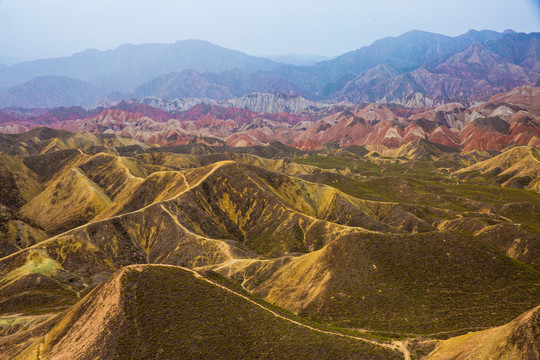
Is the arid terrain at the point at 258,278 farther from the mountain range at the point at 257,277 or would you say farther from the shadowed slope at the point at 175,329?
the mountain range at the point at 257,277

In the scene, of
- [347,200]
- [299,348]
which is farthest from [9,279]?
[347,200]

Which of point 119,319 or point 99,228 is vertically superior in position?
point 119,319

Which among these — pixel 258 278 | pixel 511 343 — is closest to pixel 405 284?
pixel 511 343

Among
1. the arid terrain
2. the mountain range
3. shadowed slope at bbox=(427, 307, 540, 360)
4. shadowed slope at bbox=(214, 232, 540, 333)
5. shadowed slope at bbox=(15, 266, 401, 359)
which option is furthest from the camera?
shadowed slope at bbox=(214, 232, 540, 333)

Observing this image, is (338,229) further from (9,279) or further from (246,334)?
(9,279)

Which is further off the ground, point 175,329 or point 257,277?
point 175,329

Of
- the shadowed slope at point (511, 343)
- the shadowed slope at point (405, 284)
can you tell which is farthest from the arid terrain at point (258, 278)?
the shadowed slope at point (405, 284)

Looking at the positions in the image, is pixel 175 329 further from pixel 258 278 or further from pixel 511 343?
pixel 511 343

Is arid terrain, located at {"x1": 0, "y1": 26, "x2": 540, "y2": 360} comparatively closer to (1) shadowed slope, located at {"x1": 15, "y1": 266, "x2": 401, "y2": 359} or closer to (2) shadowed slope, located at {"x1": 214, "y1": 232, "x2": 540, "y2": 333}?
(1) shadowed slope, located at {"x1": 15, "y1": 266, "x2": 401, "y2": 359}

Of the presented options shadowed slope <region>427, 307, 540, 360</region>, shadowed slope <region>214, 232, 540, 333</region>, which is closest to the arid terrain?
shadowed slope <region>427, 307, 540, 360</region>

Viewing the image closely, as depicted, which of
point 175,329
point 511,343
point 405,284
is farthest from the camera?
point 405,284

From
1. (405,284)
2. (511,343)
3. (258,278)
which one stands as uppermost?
(511,343)
